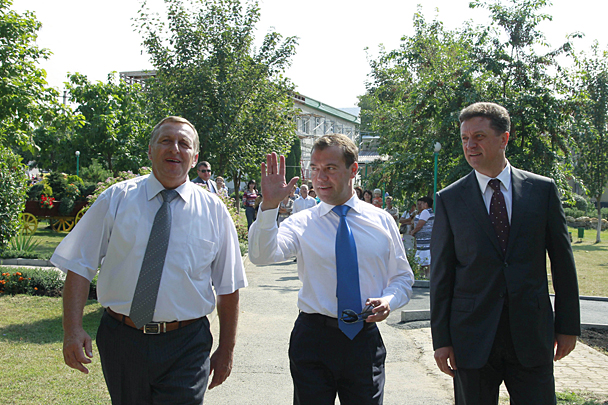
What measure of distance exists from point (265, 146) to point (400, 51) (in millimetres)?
9141

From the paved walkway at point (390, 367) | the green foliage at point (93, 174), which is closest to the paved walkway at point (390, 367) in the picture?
the paved walkway at point (390, 367)

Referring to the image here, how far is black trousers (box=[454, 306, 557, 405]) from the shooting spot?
2932mm

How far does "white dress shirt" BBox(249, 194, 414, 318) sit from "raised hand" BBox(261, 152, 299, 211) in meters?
0.06

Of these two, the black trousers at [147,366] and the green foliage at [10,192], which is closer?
the black trousers at [147,366]

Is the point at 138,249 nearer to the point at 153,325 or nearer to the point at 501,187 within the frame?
the point at 153,325

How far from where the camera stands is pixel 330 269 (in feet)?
10.2

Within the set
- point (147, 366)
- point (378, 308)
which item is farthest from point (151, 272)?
point (378, 308)

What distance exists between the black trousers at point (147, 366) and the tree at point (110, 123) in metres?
31.6

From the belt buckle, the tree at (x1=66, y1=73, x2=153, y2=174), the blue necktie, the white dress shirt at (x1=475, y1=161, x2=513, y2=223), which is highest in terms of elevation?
the tree at (x1=66, y1=73, x2=153, y2=174)

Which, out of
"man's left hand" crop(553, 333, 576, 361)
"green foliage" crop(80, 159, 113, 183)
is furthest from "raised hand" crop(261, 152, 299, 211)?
"green foliage" crop(80, 159, 113, 183)

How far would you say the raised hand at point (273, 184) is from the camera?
2.93 metres

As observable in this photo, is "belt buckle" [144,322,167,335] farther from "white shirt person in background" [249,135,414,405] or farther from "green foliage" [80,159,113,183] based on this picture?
"green foliage" [80,159,113,183]

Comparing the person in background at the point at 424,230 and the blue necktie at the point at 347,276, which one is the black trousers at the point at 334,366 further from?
the person in background at the point at 424,230

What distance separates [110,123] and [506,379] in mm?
34843
